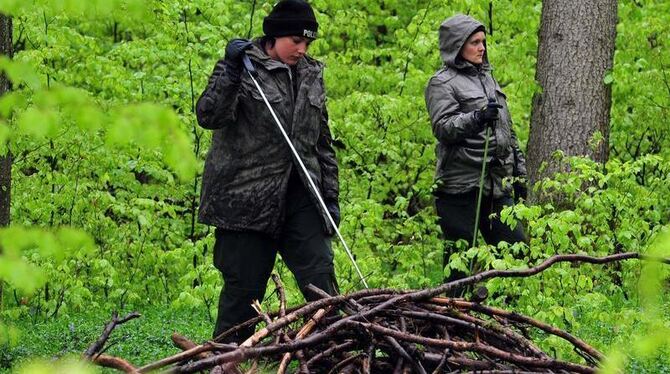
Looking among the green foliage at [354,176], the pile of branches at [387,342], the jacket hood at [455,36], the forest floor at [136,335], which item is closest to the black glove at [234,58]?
the green foliage at [354,176]

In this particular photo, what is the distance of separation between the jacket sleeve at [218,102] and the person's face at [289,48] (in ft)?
1.21

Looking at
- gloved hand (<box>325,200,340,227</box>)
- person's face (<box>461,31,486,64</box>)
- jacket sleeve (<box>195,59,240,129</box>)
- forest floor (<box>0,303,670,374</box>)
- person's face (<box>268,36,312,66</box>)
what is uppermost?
person's face (<box>268,36,312,66</box>)

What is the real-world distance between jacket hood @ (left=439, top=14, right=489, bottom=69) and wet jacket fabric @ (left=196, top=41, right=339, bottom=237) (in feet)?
6.79

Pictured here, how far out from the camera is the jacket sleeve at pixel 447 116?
8.87m

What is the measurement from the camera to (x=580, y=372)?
185 inches

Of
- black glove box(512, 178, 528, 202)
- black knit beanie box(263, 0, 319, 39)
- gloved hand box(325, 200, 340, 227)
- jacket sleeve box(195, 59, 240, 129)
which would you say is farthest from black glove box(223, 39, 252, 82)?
black glove box(512, 178, 528, 202)

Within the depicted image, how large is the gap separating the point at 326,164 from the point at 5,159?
2664mm

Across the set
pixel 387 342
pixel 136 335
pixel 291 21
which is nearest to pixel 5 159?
pixel 136 335

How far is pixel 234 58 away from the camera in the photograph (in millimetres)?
7047

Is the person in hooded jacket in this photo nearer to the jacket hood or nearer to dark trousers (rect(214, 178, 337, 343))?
the jacket hood

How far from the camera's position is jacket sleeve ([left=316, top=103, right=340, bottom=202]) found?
24.7 feet

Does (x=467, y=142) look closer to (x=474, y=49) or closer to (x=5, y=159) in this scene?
(x=474, y=49)

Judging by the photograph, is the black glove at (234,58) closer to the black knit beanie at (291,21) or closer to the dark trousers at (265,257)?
the black knit beanie at (291,21)

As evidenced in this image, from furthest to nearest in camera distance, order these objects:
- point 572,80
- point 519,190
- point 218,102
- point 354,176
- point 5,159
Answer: point 354,176, point 572,80, point 519,190, point 5,159, point 218,102
